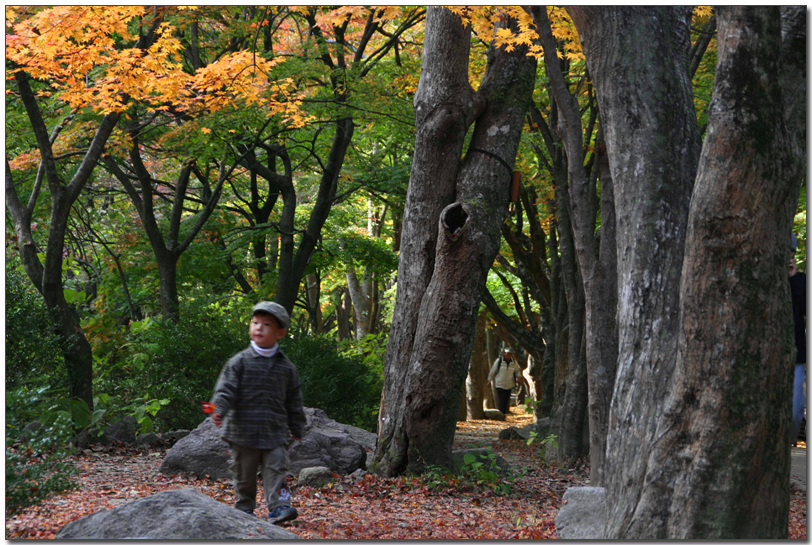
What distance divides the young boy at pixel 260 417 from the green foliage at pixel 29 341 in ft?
11.4

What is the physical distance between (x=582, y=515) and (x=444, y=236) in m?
2.46

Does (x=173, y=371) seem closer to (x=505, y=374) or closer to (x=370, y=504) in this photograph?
(x=370, y=504)

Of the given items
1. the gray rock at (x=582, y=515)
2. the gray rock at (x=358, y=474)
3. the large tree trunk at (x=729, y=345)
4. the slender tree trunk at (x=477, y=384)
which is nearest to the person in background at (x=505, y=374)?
the slender tree trunk at (x=477, y=384)

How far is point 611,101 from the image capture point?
140 inches

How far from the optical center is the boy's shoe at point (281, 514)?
4.09m

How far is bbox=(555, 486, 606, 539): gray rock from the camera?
12.6 ft

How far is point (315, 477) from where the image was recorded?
5762 millimetres

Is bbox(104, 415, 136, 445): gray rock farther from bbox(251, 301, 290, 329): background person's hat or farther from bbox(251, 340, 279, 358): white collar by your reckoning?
bbox(251, 301, 290, 329): background person's hat

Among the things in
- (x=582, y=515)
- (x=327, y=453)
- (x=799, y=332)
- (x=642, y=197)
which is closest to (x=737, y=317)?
(x=642, y=197)

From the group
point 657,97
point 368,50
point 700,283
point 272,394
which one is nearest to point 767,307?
point 700,283

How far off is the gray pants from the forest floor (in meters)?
0.23

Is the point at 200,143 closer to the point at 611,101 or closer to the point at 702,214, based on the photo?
the point at 611,101

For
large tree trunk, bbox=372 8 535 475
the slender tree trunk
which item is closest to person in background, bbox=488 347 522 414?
the slender tree trunk

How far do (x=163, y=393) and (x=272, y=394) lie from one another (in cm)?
497
